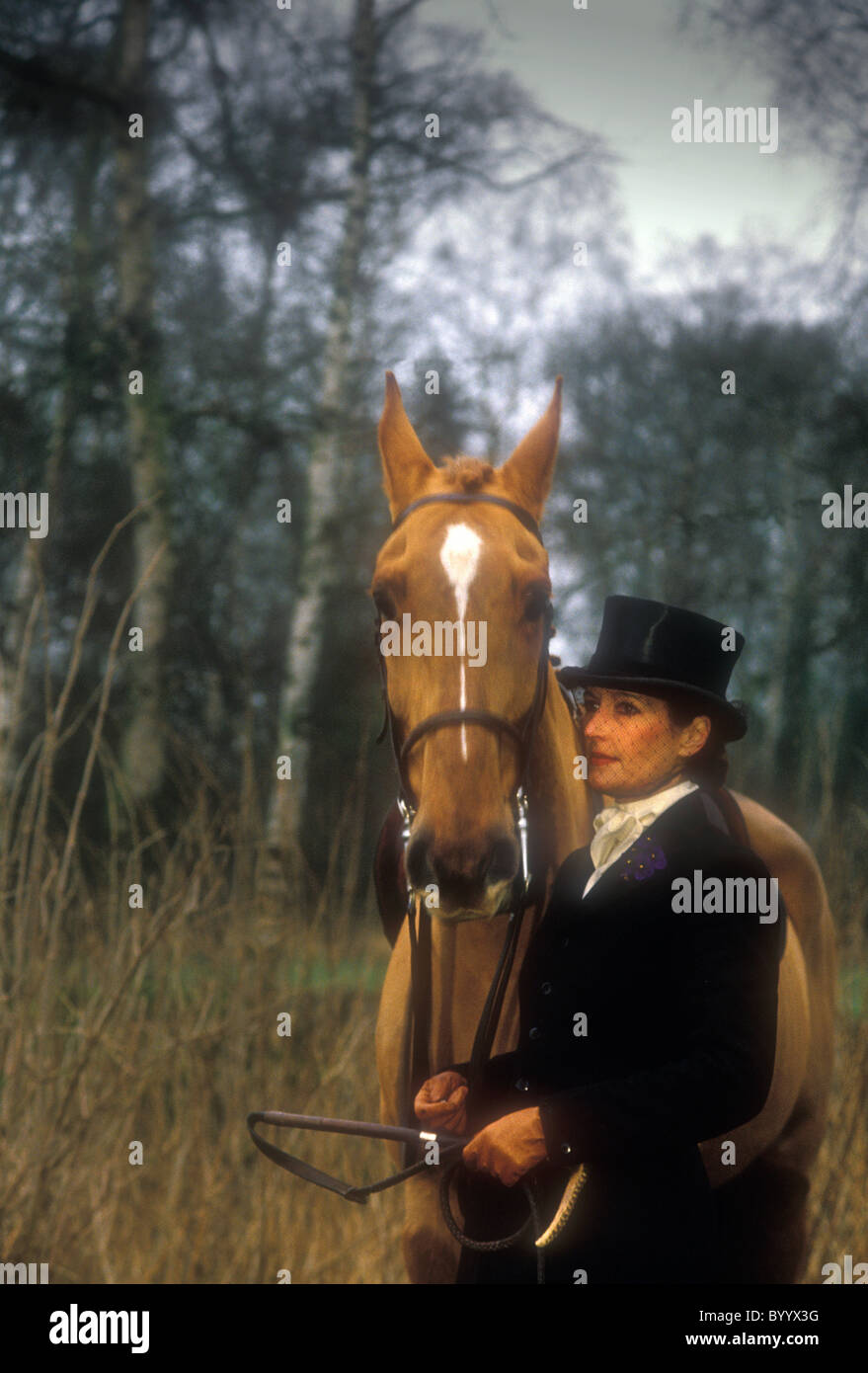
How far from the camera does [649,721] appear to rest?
1.80 m

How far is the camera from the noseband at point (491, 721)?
6.32 ft

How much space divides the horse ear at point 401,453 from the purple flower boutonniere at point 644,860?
0.95 m

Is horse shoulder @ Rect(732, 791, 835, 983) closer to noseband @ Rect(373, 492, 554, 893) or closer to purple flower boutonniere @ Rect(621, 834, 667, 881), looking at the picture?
noseband @ Rect(373, 492, 554, 893)

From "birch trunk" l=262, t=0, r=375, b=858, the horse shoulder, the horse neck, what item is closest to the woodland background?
"birch trunk" l=262, t=0, r=375, b=858

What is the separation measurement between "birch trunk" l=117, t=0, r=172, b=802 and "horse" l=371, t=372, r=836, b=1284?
21.5 ft

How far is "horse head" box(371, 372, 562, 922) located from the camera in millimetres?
1817

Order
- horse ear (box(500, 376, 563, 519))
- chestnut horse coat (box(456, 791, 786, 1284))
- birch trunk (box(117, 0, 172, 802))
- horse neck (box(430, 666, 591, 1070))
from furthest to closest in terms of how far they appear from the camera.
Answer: birch trunk (box(117, 0, 172, 802))
horse ear (box(500, 376, 563, 519))
horse neck (box(430, 666, 591, 1070))
chestnut horse coat (box(456, 791, 786, 1284))

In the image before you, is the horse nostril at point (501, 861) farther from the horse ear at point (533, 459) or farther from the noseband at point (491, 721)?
the horse ear at point (533, 459)

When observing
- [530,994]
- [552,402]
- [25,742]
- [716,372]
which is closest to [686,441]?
[716,372]

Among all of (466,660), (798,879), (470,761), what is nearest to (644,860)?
(470,761)

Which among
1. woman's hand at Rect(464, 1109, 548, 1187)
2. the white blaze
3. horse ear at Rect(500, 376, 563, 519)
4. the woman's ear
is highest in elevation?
horse ear at Rect(500, 376, 563, 519)

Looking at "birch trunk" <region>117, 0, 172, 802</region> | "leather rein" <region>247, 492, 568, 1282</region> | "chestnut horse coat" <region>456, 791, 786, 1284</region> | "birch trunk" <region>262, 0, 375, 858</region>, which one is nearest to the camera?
"chestnut horse coat" <region>456, 791, 786, 1284</region>

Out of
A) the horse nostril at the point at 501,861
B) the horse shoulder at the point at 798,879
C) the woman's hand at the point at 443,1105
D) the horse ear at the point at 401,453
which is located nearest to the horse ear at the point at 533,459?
the horse ear at the point at 401,453

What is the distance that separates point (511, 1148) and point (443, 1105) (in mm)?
239
